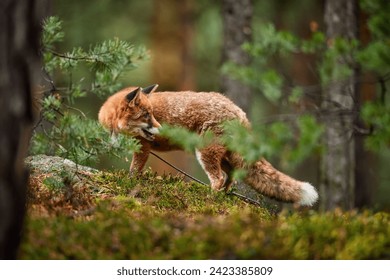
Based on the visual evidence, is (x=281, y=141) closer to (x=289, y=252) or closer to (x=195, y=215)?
(x=289, y=252)

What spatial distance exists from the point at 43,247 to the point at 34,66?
1.37m

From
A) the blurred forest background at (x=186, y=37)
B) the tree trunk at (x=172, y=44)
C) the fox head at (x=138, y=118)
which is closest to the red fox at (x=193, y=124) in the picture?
the fox head at (x=138, y=118)

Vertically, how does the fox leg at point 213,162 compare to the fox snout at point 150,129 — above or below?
below

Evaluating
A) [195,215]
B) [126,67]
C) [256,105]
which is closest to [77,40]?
[256,105]

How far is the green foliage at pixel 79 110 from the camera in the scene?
5.28 meters

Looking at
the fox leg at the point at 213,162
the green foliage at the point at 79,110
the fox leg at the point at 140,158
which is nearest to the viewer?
the green foliage at the point at 79,110

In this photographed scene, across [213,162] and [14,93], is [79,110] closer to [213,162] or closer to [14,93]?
[14,93]

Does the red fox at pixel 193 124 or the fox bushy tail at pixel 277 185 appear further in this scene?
the red fox at pixel 193 124

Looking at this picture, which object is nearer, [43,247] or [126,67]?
[43,247]

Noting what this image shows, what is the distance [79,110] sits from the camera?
18.8 feet

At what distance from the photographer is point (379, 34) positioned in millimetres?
5082

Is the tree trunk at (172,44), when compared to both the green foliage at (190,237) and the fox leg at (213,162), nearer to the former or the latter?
the fox leg at (213,162)

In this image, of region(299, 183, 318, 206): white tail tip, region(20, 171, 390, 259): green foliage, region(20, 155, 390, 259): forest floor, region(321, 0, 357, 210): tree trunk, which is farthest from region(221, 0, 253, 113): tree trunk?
region(20, 171, 390, 259): green foliage

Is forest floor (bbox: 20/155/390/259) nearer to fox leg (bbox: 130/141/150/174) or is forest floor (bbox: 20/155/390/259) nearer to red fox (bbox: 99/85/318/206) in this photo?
red fox (bbox: 99/85/318/206)
